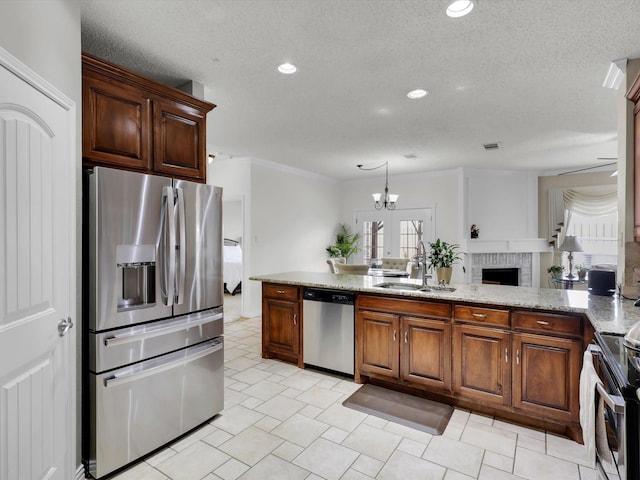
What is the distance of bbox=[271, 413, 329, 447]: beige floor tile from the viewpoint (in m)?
2.36

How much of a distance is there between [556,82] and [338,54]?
6.30 feet

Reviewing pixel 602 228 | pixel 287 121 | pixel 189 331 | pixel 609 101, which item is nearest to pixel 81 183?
pixel 189 331

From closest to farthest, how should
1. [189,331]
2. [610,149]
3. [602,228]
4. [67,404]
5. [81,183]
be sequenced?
[67,404] < [81,183] < [189,331] < [610,149] < [602,228]

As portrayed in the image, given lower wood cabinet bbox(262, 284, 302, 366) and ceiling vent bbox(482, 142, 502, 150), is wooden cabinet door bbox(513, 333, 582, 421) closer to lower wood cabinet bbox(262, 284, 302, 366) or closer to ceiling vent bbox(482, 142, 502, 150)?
lower wood cabinet bbox(262, 284, 302, 366)

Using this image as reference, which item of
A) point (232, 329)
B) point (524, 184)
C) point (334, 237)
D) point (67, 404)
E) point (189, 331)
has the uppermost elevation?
point (524, 184)

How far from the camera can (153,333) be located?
2.16 meters

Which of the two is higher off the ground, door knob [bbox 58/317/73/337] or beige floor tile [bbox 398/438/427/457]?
door knob [bbox 58/317/73/337]

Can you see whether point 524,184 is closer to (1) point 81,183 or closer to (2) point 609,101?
(2) point 609,101

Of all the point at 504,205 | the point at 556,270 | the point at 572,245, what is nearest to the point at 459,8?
the point at 572,245

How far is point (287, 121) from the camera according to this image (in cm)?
398

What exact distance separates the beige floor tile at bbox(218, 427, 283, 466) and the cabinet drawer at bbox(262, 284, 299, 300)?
138 centimetres

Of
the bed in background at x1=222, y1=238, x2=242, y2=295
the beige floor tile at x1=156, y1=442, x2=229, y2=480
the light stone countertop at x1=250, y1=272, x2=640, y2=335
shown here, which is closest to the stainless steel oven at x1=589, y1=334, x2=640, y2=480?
the light stone countertop at x1=250, y1=272, x2=640, y2=335

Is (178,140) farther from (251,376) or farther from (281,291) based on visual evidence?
(251,376)

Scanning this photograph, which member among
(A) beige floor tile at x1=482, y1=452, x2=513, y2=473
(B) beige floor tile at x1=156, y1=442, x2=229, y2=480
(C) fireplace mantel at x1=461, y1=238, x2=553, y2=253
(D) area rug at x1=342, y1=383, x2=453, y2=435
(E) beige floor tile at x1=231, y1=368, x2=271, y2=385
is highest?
(C) fireplace mantel at x1=461, y1=238, x2=553, y2=253
